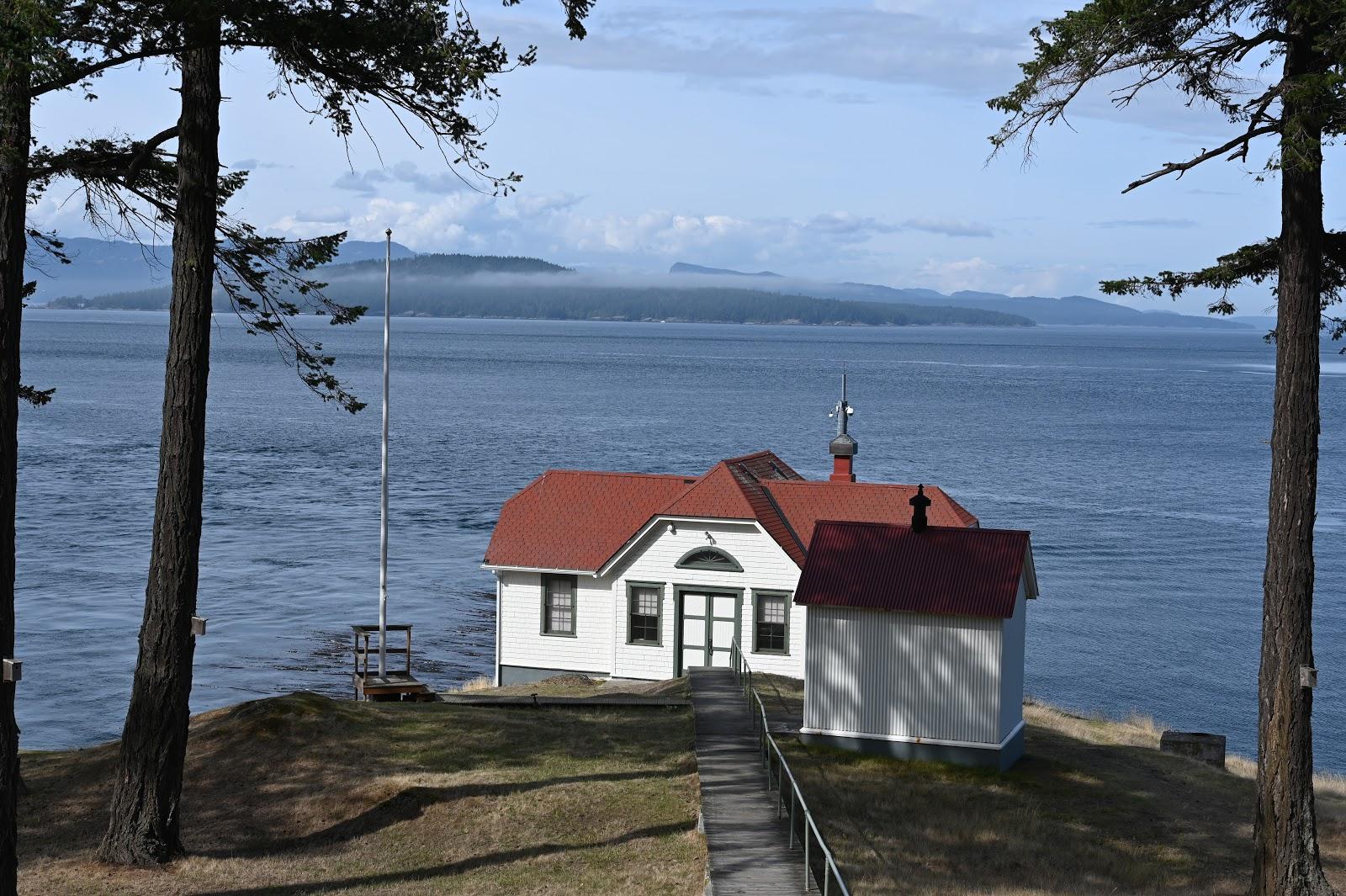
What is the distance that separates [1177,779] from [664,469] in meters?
67.4

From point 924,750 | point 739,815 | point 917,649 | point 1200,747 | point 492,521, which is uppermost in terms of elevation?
point 917,649

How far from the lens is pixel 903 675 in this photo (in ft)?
77.4

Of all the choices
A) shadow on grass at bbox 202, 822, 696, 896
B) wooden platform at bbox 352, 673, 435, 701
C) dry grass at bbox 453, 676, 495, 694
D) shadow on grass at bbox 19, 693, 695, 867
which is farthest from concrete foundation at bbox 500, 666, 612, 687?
shadow on grass at bbox 202, 822, 696, 896

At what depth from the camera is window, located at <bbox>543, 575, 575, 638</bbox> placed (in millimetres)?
36781

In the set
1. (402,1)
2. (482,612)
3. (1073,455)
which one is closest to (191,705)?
(482,612)

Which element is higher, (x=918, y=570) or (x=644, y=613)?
(x=918, y=570)

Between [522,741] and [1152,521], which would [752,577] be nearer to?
[522,741]

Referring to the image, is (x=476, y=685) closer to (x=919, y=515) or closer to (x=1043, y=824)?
(x=919, y=515)

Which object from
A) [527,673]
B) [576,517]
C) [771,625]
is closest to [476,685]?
[527,673]

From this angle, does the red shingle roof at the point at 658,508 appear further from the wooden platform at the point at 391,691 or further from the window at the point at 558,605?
the wooden platform at the point at 391,691

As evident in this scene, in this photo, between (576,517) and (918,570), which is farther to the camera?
(576,517)

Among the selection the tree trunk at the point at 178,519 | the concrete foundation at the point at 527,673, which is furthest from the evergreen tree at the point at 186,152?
the concrete foundation at the point at 527,673

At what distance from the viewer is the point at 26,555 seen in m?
62.2

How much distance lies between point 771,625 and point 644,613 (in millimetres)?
3222
